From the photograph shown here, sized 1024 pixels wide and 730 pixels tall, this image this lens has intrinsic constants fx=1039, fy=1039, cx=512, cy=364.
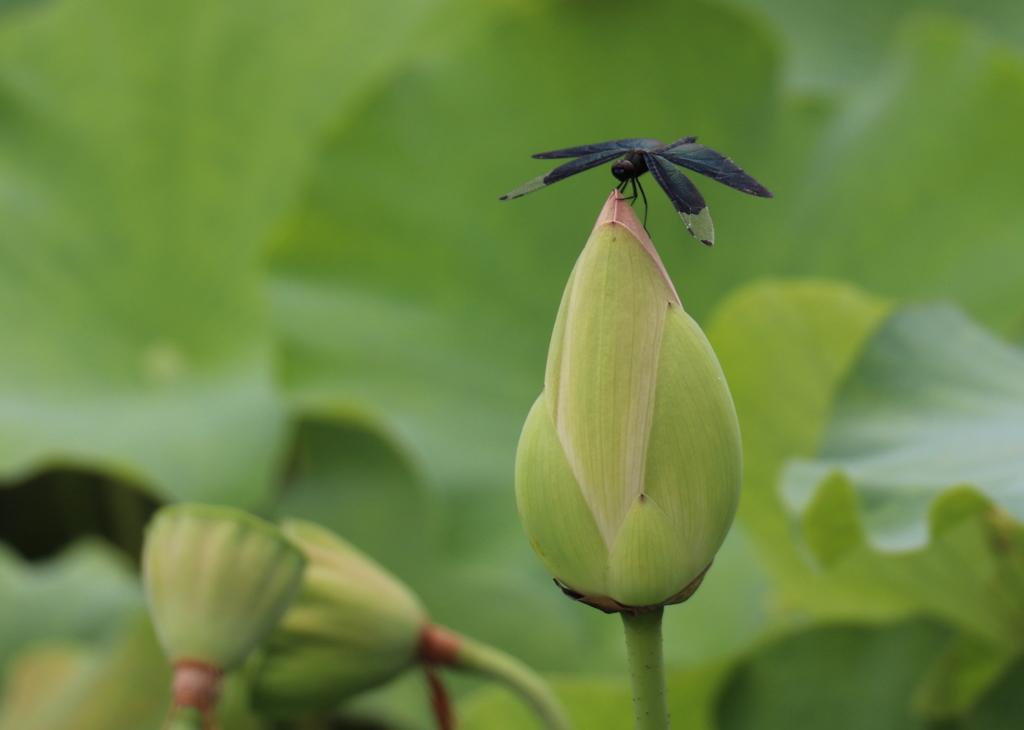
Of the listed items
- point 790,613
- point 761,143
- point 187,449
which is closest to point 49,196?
point 187,449

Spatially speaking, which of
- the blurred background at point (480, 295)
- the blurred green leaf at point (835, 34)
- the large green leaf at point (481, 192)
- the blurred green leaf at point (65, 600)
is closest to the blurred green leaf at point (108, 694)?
the blurred background at point (480, 295)

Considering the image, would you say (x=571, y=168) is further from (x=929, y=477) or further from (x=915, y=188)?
(x=915, y=188)

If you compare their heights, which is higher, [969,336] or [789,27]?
[789,27]

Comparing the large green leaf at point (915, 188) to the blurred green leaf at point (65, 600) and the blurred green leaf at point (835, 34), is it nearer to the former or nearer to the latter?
the blurred green leaf at point (835, 34)

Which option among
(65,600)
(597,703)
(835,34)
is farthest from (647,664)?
(835,34)

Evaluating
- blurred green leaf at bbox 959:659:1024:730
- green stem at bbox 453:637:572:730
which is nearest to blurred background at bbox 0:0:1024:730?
blurred green leaf at bbox 959:659:1024:730

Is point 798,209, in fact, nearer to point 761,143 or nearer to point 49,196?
point 761,143
